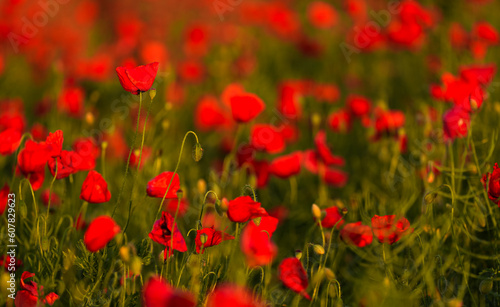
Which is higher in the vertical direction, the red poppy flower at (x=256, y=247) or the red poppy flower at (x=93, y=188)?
the red poppy flower at (x=93, y=188)

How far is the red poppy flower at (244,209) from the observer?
1.23 m

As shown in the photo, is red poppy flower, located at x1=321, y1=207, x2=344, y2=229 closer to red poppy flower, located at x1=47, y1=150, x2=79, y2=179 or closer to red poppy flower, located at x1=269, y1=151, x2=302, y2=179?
red poppy flower, located at x1=269, y1=151, x2=302, y2=179

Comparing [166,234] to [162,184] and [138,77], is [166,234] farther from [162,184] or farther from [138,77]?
[138,77]

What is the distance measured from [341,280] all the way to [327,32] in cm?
266

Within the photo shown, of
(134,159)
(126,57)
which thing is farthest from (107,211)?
(126,57)

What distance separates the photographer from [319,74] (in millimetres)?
3467

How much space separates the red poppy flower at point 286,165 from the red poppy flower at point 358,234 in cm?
39

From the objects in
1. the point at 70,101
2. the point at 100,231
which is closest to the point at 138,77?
the point at 100,231

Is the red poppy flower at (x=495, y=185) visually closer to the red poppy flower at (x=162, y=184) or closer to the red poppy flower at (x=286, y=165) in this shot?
the red poppy flower at (x=286, y=165)

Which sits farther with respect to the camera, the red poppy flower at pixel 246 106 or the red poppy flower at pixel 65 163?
the red poppy flower at pixel 246 106

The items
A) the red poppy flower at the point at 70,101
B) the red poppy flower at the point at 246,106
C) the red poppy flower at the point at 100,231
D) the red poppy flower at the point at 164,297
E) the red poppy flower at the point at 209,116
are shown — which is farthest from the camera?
the red poppy flower at the point at 209,116

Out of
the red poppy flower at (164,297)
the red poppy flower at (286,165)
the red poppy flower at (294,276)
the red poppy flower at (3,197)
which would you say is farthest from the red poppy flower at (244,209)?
the red poppy flower at (3,197)

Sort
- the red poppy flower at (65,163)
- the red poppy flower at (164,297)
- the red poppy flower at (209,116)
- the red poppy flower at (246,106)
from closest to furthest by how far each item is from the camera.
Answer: the red poppy flower at (164,297) → the red poppy flower at (65,163) → the red poppy flower at (246,106) → the red poppy flower at (209,116)

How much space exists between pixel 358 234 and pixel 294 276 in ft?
0.78
